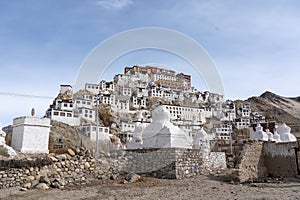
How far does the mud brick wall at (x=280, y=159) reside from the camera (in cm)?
1452

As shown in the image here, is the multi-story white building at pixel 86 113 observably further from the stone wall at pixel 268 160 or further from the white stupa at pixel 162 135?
the stone wall at pixel 268 160

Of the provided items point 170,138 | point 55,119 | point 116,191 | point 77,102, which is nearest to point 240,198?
point 116,191

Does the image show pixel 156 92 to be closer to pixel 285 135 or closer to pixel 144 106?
pixel 144 106

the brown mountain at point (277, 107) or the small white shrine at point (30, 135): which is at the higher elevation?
the brown mountain at point (277, 107)

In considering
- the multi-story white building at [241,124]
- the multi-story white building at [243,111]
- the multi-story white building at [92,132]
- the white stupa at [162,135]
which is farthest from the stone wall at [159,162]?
the multi-story white building at [243,111]

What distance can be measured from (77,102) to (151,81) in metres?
36.3

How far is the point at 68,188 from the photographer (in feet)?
31.6

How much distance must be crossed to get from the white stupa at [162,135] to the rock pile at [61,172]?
3.15 m

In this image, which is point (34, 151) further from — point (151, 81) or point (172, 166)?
point (151, 81)

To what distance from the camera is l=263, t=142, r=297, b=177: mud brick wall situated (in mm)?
14523

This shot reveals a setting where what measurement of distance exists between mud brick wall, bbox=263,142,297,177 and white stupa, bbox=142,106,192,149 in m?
4.86

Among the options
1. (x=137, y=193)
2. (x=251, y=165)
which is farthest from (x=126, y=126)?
(x=137, y=193)

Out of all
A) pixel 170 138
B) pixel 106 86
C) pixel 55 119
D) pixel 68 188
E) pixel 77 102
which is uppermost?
pixel 106 86

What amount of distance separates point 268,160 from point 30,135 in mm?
17615
